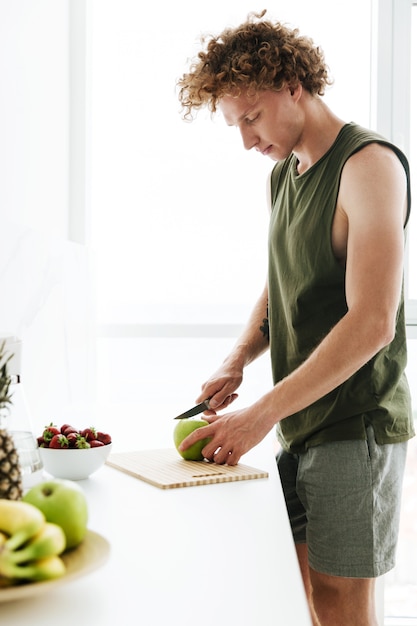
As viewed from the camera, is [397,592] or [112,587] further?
[397,592]

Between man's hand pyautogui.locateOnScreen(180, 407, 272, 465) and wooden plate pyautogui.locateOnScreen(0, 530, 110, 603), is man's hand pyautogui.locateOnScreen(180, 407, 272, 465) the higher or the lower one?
the lower one

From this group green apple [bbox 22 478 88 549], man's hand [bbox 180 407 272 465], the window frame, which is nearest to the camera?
green apple [bbox 22 478 88 549]

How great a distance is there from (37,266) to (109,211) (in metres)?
0.88

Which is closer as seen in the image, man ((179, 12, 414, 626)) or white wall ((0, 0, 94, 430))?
man ((179, 12, 414, 626))

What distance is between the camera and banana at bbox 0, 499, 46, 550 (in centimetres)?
68

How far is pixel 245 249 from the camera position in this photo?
260 centimetres

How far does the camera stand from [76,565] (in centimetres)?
76

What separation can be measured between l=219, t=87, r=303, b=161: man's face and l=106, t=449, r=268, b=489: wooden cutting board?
704 mm

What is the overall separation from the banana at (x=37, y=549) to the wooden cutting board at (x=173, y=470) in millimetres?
572

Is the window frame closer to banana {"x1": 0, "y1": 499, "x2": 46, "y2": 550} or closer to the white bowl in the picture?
the white bowl

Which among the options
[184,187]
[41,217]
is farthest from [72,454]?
[184,187]

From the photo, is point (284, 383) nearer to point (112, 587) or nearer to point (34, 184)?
point (112, 587)

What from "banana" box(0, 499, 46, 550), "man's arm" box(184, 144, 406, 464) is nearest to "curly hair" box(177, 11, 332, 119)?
"man's arm" box(184, 144, 406, 464)

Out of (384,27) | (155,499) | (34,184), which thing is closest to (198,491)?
(155,499)
